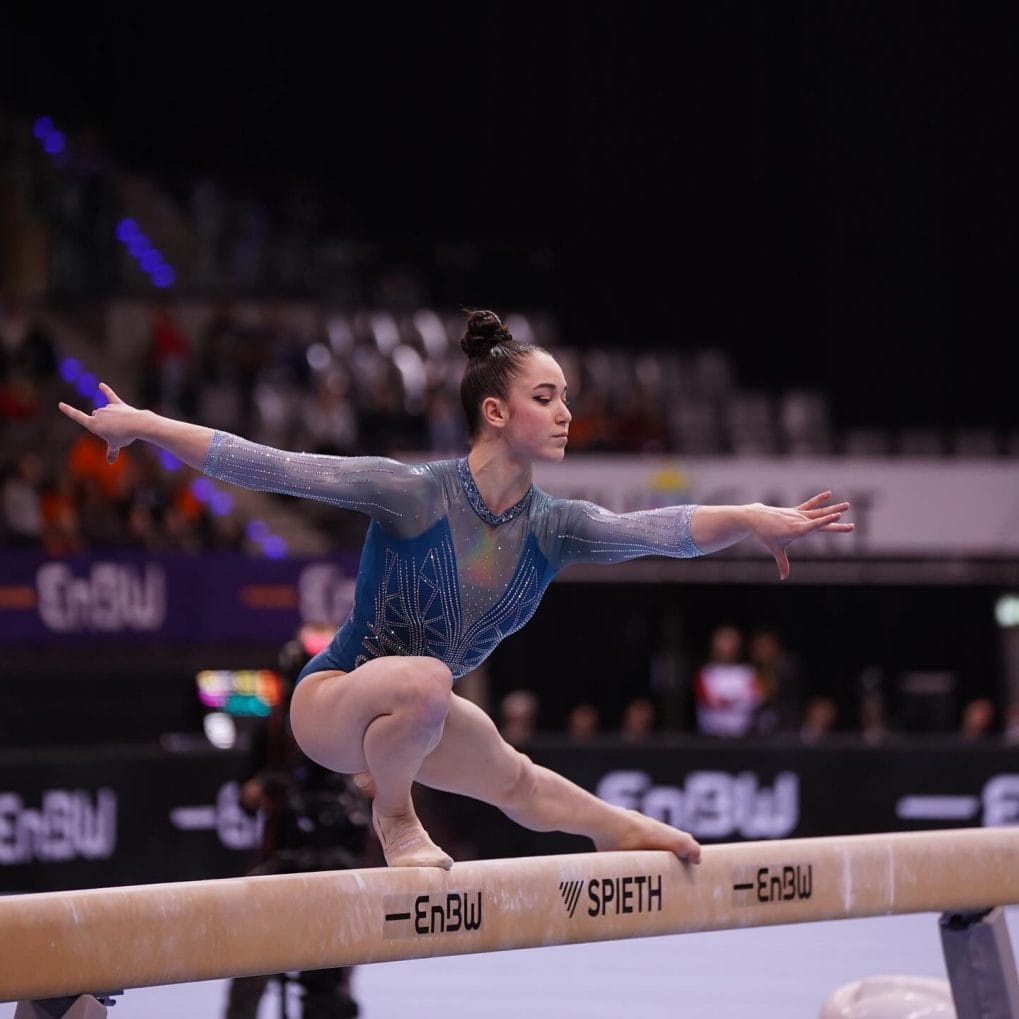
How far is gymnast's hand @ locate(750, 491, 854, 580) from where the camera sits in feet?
12.9

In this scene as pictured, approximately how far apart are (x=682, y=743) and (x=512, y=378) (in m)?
7.73

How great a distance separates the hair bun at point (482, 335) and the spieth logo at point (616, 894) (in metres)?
1.34

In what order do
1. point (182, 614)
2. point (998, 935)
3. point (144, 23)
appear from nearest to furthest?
1. point (998, 935)
2. point (182, 614)
3. point (144, 23)

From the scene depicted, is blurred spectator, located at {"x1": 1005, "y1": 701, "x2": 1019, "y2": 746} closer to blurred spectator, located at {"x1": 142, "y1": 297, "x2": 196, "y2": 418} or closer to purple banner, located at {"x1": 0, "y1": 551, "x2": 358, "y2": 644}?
purple banner, located at {"x1": 0, "y1": 551, "x2": 358, "y2": 644}

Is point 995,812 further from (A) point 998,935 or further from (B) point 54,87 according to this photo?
(B) point 54,87

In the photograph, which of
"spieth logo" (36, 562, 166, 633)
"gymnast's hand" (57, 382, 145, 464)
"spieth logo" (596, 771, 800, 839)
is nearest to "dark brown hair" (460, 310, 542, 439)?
"gymnast's hand" (57, 382, 145, 464)

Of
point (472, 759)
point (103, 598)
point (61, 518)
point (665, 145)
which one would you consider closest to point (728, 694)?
point (103, 598)

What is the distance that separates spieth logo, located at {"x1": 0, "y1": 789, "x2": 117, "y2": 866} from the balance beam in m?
6.48

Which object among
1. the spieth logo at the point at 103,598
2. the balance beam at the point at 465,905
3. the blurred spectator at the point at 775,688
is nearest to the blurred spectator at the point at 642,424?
the blurred spectator at the point at 775,688

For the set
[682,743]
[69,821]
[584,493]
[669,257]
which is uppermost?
[669,257]

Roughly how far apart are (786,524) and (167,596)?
28.4 feet

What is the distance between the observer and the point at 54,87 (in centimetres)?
1859

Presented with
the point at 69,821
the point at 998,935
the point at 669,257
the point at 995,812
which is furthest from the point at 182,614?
the point at 669,257

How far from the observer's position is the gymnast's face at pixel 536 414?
13.2ft
